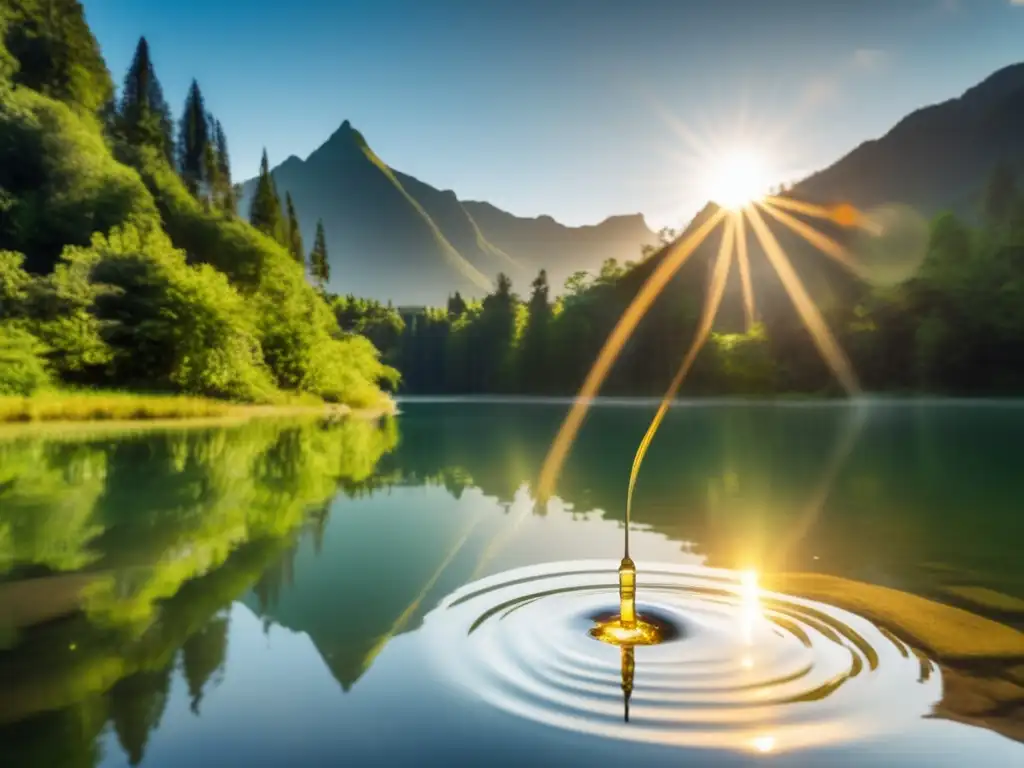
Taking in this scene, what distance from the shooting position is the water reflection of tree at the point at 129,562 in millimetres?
5703

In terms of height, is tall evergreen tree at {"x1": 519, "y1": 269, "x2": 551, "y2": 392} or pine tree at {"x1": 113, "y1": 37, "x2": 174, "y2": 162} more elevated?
pine tree at {"x1": 113, "y1": 37, "x2": 174, "y2": 162}

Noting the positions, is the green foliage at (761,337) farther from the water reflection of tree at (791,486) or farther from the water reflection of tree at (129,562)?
the water reflection of tree at (129,562)

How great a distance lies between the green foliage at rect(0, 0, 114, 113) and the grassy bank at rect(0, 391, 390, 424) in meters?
42.5

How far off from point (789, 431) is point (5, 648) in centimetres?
3935

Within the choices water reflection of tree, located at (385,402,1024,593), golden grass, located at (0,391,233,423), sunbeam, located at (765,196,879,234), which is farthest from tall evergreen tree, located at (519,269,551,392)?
water reflection of tree, located at (385,402,1024,593)

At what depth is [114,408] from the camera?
40031 millimetres

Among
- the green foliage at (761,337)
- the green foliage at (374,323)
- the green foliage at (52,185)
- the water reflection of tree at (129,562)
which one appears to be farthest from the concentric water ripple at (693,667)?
the green foliage at (374,323)

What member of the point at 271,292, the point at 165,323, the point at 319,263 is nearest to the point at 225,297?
the point at 165,323

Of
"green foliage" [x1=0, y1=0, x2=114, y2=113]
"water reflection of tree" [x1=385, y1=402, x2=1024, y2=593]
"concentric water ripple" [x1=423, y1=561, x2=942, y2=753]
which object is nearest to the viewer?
"concentric water ripple" [x1=423, y1=561, x2=942, y2=753]

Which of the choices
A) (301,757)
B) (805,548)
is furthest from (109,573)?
(805,548)

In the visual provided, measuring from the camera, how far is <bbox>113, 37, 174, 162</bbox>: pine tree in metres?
82.6

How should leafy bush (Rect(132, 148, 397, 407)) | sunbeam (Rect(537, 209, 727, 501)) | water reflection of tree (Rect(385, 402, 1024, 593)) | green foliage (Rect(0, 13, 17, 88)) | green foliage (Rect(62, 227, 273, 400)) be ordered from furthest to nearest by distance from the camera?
sunbeam (Rect(537, 209, 727, 501))
green foliage (Rect(0, 13, 17, 88))
leafy bush (Rect(132, 148, 397, 407))
green foliage (Rect(62, 227, 273, 400))
water reflection of tree (Rect(385, 402, 1024, 593))

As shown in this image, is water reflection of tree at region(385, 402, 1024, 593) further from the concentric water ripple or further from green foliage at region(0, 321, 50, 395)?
green foliage at region(0, 321, 50, 395)

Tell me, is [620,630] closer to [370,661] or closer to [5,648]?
[370,661]
